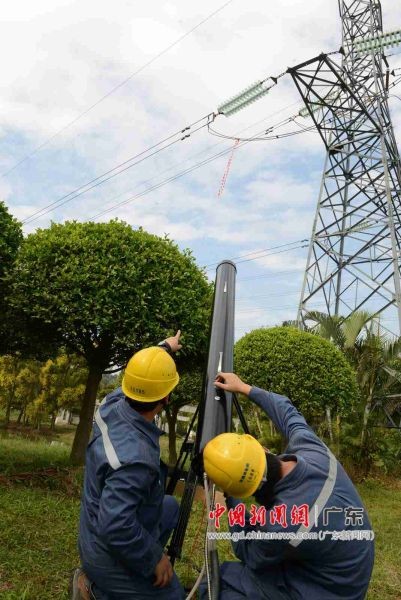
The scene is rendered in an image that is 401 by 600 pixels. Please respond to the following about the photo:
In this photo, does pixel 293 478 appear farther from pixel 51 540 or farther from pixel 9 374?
pixel 9 374

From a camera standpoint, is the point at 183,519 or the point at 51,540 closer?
the point at 183,519

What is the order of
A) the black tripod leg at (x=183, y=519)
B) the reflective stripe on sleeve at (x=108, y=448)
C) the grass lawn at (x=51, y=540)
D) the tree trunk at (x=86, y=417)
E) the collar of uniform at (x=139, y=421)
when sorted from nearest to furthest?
the reflective stripe on sleeve at (x=108, y=448) → the collar of uniform at (x=139, y=421) → the black tripod leg at (x=183, y=519) → the grass lawn at (x=51, y=540) → the tree trunk at (x=86, y=417)

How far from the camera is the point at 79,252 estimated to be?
718 cm

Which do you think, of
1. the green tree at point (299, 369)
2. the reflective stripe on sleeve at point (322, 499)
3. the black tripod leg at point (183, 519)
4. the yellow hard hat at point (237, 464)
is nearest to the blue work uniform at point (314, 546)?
the reflective stripe on sleeve at point (322, 499)

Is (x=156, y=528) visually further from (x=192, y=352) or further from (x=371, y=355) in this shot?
(x=371, y=355)

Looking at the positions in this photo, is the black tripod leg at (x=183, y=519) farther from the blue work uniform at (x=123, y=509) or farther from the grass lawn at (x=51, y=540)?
the grass lawn at (x=51, y=540)

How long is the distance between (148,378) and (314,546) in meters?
1.32

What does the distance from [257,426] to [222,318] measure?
982 cm

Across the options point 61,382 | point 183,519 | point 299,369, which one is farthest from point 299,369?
point 61,382

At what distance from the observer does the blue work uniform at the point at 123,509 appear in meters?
2.35

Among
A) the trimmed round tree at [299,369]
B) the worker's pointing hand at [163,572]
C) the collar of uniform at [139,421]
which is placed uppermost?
the trimmed round tree at [299,369]

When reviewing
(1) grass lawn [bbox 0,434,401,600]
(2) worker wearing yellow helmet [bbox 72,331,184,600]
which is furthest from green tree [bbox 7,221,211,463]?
(2) worker wearing yellow helmet [bbox 72,331,184,600]

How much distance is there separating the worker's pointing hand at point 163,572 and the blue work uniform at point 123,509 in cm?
3

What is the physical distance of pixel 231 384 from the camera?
329 cm
